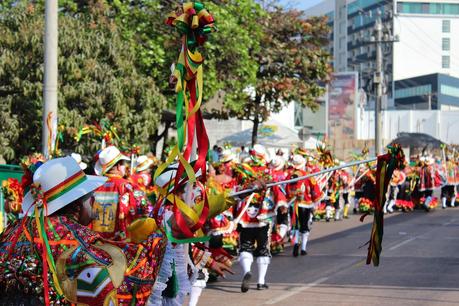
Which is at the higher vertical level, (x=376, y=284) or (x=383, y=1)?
(x=383, y=1)

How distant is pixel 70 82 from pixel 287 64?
14411 millimetres

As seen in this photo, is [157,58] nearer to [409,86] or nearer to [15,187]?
[15,187]

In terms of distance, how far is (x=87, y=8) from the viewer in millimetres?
23406

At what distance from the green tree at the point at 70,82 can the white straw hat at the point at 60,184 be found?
42.6 ft

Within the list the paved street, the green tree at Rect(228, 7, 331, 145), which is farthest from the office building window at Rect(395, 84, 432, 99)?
the paved street

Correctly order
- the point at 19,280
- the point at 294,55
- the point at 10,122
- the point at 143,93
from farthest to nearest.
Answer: the point at 294,55 → the point at 143,93 → the point at 10,122 → the point at 19,280

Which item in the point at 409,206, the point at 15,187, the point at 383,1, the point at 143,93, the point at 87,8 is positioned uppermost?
the point at 383,1

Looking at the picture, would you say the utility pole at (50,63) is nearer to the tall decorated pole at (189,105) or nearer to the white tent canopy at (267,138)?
the tall decorated pole at (189,105)

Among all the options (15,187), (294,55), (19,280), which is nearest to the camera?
(19,280)

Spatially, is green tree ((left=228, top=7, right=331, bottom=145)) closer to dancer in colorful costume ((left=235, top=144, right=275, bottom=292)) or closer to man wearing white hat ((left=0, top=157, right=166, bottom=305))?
dancer in colorful costume ((left=235, top=144, right=275, bottom=292))

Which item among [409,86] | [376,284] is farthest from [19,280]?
[409,86]

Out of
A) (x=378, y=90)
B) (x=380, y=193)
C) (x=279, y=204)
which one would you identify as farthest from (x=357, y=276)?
(x=378, y=90)

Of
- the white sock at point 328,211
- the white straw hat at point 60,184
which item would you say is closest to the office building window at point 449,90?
the white sock at point 328,211

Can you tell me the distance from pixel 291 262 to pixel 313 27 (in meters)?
20.1
